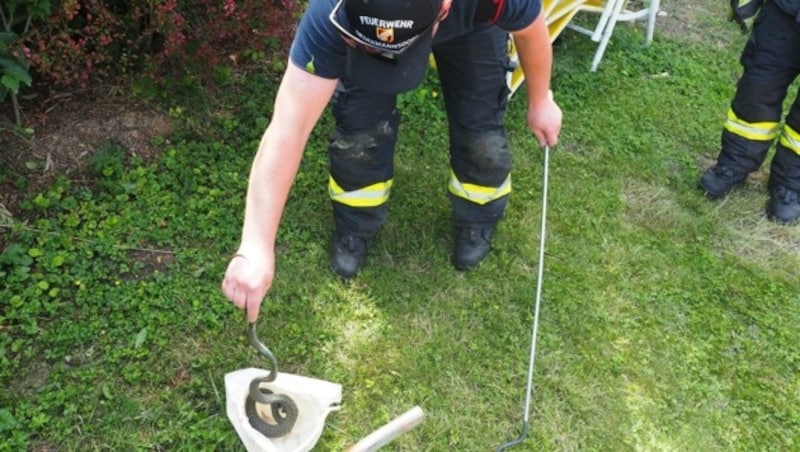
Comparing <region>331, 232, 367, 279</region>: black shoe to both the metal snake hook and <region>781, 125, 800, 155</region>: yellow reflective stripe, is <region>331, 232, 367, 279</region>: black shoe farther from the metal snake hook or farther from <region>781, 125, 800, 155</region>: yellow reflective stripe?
<region>781, 125, 800, 155</region>: yellow reflective stripe

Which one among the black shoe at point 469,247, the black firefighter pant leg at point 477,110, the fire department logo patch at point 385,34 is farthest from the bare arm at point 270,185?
the black shoe at point 469,247

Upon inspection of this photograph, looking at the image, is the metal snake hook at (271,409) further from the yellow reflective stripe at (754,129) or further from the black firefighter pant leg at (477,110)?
the yellow reflective stripe at (754,129)

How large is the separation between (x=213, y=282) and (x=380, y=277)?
725 millimetres

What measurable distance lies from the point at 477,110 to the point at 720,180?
165cm

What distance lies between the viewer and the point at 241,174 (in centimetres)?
356

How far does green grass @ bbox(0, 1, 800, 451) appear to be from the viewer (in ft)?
8.93

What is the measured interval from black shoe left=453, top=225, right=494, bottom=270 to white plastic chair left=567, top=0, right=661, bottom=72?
196cm

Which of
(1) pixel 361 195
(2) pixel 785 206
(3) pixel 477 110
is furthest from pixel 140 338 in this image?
(2) pixel 785 206

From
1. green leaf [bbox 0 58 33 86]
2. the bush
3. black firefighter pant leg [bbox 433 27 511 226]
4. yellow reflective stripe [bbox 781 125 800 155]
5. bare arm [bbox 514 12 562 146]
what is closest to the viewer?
bare arm [bbox 514 12 562 146]

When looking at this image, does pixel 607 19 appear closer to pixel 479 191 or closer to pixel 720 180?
pixel 720 180

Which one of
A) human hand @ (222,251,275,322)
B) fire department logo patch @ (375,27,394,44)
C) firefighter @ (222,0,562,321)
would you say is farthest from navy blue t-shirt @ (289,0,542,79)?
human hand @ (222,251,275,322)

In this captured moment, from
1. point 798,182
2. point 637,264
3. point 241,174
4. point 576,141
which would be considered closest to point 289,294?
point 241,174

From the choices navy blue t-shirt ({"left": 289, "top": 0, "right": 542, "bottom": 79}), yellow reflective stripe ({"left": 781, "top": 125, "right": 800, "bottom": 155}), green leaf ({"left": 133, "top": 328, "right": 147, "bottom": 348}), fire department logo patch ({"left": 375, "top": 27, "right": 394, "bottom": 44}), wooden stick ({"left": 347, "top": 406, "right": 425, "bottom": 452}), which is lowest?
green leaf ({"left": 133, "top": 328, "right": 147, "bottom": 348})

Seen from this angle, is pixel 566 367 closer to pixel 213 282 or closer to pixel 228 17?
pixel 213 282
